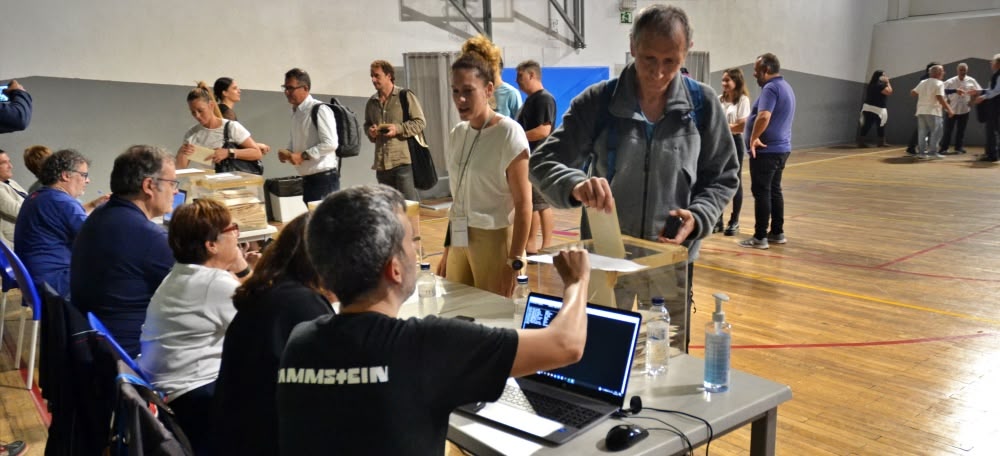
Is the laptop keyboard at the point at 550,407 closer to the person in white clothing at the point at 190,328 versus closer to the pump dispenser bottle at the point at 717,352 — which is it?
the pump dispenser bottle at the point at 717,352

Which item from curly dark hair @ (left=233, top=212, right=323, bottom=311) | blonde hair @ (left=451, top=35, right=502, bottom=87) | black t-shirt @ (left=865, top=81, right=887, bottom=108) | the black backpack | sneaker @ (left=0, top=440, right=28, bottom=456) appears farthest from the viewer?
black t-shirt @ (left=865, top=81, right=887, bottom=108)

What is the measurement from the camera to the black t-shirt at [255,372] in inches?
70.1

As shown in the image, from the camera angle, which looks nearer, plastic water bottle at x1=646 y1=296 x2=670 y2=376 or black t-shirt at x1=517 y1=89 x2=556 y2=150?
plastic water bottle at x1=646 y1=296 x2=670 y2=376

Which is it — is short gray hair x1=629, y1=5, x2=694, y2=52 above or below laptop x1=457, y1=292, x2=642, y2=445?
above

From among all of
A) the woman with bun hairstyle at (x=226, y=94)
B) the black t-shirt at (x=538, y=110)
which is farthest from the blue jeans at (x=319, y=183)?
the woman with bun hairstyle at (x=226, y=94)

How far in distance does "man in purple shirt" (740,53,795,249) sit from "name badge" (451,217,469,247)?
391 cm

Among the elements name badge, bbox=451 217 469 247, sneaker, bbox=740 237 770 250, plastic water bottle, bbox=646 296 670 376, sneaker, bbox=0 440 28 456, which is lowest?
sneaker, bbox=740 237 770 250

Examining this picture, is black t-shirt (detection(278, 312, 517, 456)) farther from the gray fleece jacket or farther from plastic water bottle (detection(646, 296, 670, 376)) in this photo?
the gray fleece jacket

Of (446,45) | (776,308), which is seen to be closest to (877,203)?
(776,308)

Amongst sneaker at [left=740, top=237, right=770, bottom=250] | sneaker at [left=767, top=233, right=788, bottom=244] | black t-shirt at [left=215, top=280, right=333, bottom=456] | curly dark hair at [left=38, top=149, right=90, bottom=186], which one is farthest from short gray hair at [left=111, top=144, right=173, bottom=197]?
sneaker at [left=767, top=233, right=788, bottom=244]

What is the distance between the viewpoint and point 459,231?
3078 mm

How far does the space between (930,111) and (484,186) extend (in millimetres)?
11699

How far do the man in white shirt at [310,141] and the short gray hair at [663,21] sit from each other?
3384mm

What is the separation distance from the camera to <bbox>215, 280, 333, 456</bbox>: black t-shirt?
1779mm
